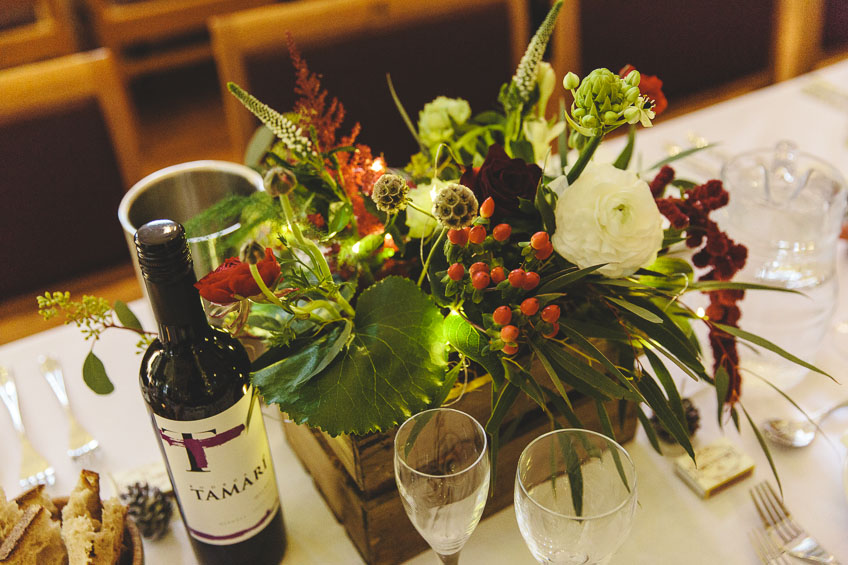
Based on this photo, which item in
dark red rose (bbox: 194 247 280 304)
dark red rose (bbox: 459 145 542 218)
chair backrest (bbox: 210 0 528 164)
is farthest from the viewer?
chair backrest (bbox: 210 0 528 164)

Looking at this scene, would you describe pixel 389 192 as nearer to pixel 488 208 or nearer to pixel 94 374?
pixel 488 208

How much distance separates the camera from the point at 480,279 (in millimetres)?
556

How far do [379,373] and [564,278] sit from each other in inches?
6.5

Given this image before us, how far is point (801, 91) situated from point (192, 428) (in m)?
1.28

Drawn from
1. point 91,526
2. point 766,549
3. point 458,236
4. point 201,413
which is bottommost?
point 766,549

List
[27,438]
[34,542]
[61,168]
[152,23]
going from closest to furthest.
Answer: [34,542] < [27,438] < [61,168] < [152,23]

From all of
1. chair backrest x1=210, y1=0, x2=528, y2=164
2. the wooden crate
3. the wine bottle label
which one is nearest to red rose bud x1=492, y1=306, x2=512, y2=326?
the wooden crate

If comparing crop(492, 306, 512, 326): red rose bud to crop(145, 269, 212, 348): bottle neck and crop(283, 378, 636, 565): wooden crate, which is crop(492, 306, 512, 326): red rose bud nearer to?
crop(283, 378, 636, 565): wooden crate

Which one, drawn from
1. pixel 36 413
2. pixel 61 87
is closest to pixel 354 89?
pixel 61 87

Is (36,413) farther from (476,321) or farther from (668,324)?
(668,324)

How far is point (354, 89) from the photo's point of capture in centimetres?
131

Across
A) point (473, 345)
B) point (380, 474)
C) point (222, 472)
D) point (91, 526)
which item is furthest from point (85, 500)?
point (473, 345)

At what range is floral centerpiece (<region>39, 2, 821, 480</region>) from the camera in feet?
1.85

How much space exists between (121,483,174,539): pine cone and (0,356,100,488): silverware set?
13cm
